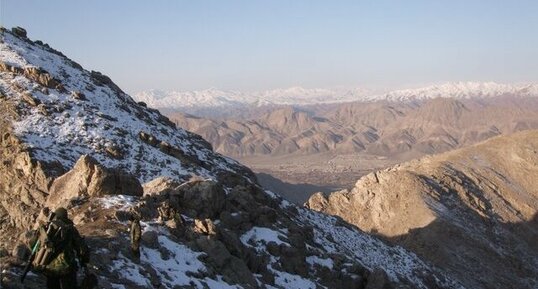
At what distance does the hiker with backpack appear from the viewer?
970cm

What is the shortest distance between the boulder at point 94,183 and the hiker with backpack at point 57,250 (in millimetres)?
10703

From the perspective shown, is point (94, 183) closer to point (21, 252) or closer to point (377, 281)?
point (21, 252)

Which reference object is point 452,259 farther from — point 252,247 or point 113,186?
point 113,186

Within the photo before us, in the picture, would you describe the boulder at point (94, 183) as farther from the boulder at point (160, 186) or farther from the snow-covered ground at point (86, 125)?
the snow-covered ground at point (86, 125)

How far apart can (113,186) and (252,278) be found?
7191 millimetres

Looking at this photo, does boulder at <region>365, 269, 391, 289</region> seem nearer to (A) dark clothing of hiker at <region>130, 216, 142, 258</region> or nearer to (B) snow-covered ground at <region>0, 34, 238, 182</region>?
(B) snow-covered ground at <region>0, 34, 238, 182</region>

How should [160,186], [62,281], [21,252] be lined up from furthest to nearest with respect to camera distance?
[160,186] < [21,252] < [62,281]

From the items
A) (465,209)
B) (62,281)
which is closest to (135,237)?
(62,281)

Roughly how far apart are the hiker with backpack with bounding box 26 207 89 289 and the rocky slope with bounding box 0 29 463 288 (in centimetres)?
107

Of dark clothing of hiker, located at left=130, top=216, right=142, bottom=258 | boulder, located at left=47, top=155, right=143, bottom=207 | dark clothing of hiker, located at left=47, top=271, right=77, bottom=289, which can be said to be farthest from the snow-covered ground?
dark clothing of hiker, located at left=47, top=271, right=77, bottom=289

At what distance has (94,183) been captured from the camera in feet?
68.8

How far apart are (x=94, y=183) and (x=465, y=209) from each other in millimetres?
48913

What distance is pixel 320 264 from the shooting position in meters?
24.6

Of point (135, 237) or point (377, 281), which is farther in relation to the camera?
point (377, 281)
